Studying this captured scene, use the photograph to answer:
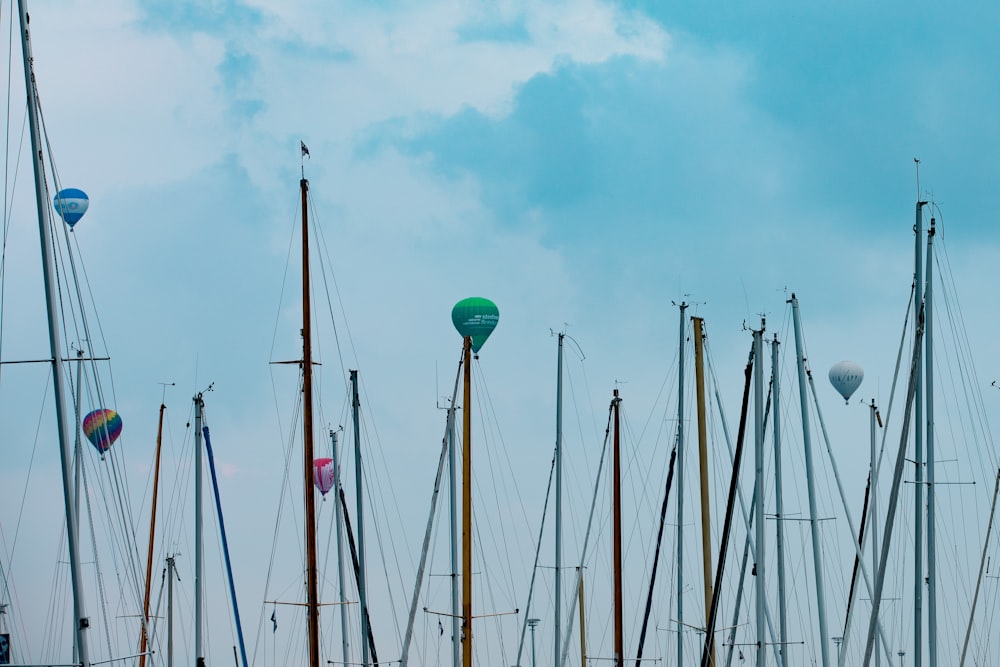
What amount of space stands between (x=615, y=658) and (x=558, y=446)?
232 inches

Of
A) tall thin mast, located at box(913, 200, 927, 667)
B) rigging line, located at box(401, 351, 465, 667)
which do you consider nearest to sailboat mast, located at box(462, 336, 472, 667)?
rigging line, located at box(401, 351, 465, 667)

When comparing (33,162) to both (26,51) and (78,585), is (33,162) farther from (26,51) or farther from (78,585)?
(78,585)

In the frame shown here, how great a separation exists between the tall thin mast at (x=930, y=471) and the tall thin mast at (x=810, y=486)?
4960 mm

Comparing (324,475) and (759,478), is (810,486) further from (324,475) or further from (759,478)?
(324,475)

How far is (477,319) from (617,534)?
8.98m

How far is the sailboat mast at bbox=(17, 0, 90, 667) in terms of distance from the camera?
22938 millimetres

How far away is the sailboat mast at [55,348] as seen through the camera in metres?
22.9

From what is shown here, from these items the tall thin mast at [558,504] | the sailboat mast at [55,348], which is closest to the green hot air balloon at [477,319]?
the tall thin mast at [558,504]

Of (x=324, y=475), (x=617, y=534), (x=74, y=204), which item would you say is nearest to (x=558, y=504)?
(x=617, y=534)

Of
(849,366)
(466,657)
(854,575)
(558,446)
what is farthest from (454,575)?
(849,366)

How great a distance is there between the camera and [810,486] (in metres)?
35.4

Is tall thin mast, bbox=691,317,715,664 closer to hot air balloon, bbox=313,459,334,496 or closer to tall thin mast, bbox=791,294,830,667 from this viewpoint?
Answer: tall thin mast, bbox=791,294,830,667

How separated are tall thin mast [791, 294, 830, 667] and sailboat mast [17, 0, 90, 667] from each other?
17.2m

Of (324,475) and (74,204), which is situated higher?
(74,204)
